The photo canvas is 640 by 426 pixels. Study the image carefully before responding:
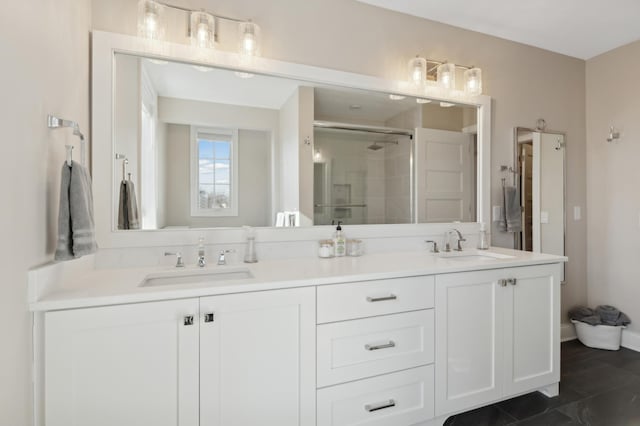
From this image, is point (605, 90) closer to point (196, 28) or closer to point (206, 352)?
point (196, 28)

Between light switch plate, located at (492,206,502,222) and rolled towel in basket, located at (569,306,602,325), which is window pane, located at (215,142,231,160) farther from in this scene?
rolled towel in basket, located at (569,306,602,325)

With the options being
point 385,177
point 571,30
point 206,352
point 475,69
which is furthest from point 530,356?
point 571,30

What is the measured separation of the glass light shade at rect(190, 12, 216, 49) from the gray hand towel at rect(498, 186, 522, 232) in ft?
7.53

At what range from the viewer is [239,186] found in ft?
5.81

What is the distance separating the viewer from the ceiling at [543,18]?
6.77 ft

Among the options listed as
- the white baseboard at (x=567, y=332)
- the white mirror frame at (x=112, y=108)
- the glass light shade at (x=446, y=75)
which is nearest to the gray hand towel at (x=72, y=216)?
the white mirror frame at (x=112, y=108)

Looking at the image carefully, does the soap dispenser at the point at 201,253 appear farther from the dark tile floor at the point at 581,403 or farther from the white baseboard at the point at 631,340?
the white baseboard at the point at 631,340

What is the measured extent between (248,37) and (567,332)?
135 inches

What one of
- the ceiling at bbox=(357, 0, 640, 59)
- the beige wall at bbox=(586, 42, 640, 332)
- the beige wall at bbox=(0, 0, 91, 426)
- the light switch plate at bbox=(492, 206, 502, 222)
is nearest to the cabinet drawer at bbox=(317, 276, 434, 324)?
the beige wall at bbox=(0, 0, 91, 426)

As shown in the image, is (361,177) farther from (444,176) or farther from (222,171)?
(222,171)

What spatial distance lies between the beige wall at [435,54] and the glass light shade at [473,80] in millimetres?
135

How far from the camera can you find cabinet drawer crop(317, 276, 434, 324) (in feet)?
4.39

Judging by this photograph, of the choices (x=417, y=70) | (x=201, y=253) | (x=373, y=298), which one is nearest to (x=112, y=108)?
(x=201, y=253)

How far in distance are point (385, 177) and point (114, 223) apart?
1.56m
